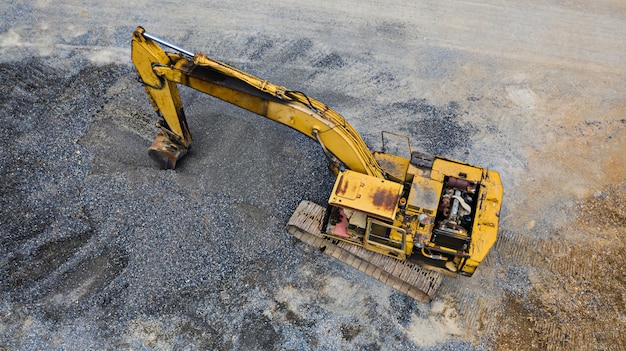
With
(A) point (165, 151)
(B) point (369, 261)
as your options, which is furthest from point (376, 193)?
(A) point (165, 151)

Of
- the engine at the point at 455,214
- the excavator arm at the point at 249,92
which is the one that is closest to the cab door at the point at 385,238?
the engine at the point at 455,214

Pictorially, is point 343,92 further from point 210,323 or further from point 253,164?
point 210,323

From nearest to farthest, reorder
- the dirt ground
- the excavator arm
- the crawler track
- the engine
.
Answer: the engine
the excavator arm
the dirt ground
the crawler track

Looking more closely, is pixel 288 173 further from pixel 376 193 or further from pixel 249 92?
pixel 376 193

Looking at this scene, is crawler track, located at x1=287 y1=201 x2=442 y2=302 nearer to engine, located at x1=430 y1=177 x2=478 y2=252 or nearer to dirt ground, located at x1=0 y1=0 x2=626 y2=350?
dirt ground, located at x1=0 y1=0 x2=626 y2=350

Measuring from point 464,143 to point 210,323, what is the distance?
24.9 ft

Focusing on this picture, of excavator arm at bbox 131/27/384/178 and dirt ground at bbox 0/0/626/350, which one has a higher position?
excavator arm at bbox 131/27/384/178

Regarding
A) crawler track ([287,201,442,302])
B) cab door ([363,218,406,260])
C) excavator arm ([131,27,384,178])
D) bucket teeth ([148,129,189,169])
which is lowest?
crawler track ([287,201,442,302])

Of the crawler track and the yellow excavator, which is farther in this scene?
the crawler track

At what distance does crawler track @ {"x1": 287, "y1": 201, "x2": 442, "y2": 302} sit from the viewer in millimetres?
9117

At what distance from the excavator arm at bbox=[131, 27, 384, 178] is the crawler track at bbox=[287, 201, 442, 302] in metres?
1.45

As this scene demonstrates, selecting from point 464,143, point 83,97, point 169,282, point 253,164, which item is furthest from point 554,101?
point 83,97

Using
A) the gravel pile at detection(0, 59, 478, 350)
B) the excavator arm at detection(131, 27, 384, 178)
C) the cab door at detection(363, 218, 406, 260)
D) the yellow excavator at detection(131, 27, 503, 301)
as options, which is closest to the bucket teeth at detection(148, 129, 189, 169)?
the gravel pile at detection(0, 59, 478, 350)

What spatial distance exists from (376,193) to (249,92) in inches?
119
